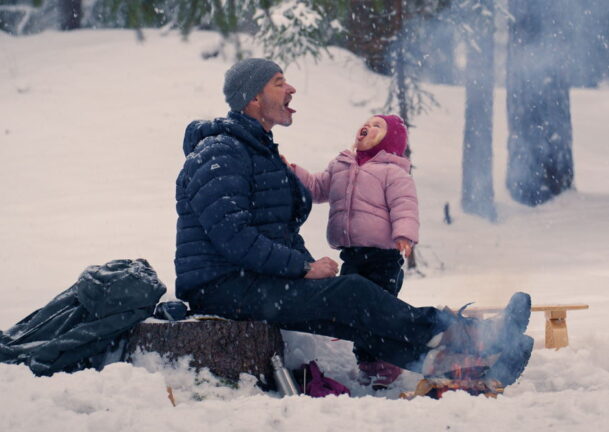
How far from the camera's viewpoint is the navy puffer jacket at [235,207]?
4.88 m

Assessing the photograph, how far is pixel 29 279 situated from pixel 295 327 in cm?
592

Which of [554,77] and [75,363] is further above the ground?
[554,77]

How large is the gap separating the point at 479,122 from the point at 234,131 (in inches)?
475

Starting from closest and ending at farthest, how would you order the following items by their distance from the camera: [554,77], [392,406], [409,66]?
[392,406], [409,66], [554,77]

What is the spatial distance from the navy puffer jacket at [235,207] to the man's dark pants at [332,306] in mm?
73

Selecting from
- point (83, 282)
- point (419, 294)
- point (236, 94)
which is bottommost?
point (419, 294)

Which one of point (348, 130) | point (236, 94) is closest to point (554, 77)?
point (348, 130)

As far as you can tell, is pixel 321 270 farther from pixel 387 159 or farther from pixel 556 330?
pixel 556 330

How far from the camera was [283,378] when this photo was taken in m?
4.97

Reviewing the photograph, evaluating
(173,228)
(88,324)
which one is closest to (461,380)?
(88,324)

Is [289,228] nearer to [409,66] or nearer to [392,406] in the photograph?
[392,406]

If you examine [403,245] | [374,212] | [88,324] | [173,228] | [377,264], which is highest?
[374,212]

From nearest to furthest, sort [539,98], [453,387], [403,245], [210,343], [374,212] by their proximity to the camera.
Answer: [453,387], [210,343], [403,245], [374,212], [539,98]

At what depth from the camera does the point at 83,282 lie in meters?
4.91
